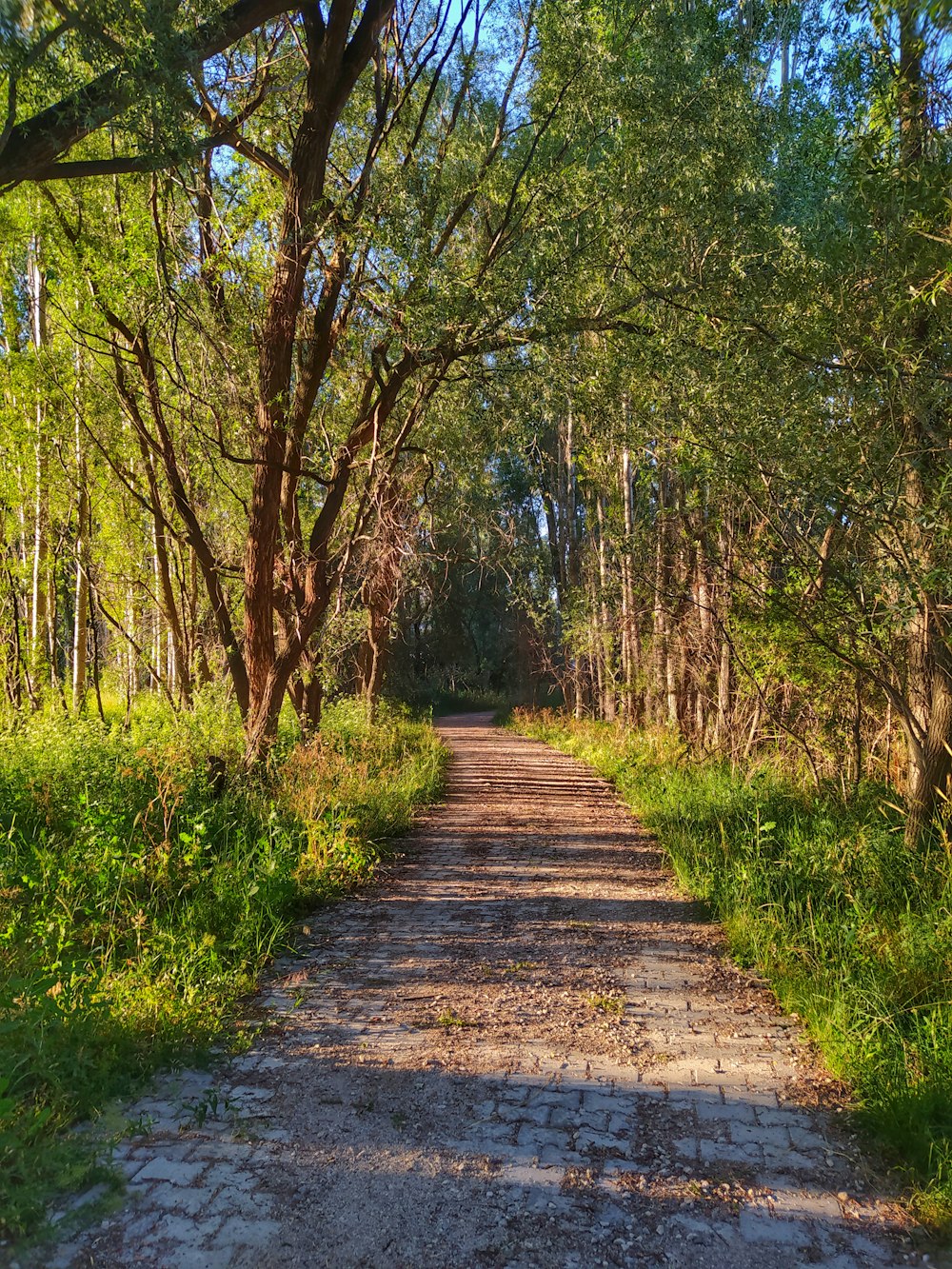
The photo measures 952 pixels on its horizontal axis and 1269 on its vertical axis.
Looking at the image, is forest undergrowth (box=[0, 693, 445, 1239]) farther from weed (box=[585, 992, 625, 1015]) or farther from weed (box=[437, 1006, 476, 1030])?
weed (box=[585, 992, 625, 1015])

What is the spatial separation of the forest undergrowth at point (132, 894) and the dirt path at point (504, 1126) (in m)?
0.26

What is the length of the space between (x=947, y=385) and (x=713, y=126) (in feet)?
14.5

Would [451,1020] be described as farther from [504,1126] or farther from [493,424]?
[493,424]

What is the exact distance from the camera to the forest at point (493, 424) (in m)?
4.88

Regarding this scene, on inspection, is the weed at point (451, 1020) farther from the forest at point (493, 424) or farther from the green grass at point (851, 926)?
the green grass at point (851, 926)

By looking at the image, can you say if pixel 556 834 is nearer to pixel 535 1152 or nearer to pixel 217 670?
pixel 535 1152

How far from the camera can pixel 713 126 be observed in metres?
8.55

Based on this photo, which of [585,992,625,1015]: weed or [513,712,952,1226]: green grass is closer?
[513,712,952,1226]: green grass

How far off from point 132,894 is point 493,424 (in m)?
6.89

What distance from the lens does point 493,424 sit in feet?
35.0

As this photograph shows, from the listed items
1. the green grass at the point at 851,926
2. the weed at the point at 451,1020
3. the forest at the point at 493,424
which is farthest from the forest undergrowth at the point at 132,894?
the green grass at the point at 851,926

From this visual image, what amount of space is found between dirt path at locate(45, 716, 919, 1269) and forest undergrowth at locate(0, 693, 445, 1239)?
0.85ft

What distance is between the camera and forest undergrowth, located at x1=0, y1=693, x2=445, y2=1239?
3.53 meters

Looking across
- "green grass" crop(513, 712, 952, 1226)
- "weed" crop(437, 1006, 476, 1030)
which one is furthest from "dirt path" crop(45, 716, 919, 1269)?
"green grass" crop(513, 712, 952, 1226)
